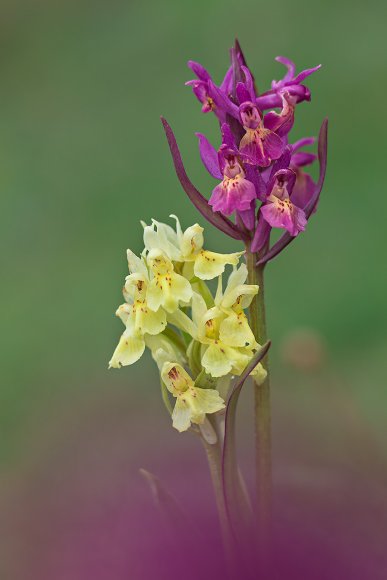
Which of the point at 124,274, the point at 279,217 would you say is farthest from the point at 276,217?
the point at 124,274

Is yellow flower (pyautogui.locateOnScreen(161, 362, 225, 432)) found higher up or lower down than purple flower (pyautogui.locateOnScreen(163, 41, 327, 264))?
lower down

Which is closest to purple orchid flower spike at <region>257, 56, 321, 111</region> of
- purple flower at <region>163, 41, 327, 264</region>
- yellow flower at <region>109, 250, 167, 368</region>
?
purple flower at <region>163, 41, 327, 264</region>

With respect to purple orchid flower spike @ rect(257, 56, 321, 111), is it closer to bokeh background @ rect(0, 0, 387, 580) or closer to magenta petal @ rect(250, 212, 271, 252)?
magenta petal @ rect(250, 212, 271, 252)

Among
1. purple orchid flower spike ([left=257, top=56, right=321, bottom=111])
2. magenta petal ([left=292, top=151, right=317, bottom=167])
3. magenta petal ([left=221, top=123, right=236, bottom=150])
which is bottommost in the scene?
magenta petal ([left=292, top=151, right=317, bottom=167])

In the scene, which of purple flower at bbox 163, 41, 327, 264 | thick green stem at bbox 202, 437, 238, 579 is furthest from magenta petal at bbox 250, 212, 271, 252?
thick green stem at bbox 202, 437, 238, 579

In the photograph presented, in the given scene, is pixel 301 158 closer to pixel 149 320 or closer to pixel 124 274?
pixel 149 320

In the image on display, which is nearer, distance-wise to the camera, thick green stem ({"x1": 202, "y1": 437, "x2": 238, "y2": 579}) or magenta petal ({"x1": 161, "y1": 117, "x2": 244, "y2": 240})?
thick green stem ({"x1": 202, "y1": 437, "x2": 238, "y2": 579})

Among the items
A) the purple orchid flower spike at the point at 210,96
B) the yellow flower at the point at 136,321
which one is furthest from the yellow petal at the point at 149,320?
the purple orchid flower spike at the point at 210,96
